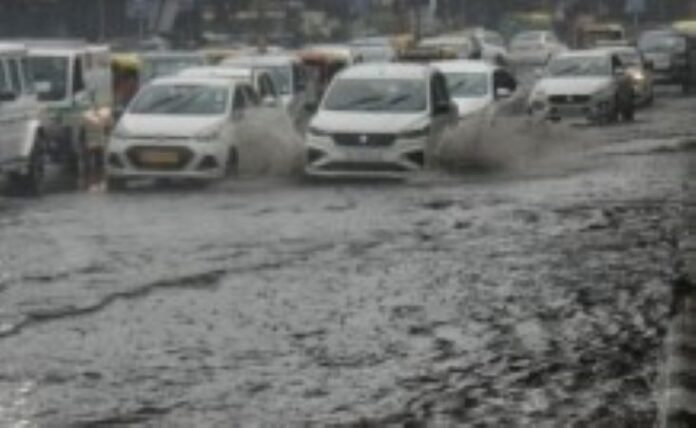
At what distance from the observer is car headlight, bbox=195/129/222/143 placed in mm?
22297

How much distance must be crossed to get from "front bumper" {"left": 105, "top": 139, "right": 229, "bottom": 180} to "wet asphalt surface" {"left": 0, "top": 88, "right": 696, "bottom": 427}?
76 centimetres

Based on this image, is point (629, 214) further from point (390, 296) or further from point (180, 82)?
point (180, 82)

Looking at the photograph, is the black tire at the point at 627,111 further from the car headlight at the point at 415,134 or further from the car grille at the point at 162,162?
the car grille at the point at 162,162

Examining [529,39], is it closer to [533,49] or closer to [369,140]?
[533,49]

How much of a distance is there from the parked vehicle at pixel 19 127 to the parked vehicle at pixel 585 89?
13.0m

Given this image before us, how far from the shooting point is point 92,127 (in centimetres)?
2530

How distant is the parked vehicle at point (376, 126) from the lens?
2244 centimetres

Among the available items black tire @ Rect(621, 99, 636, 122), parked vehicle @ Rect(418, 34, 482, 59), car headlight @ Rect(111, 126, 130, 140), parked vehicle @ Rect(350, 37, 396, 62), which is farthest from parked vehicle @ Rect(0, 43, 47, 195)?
parked vehicle @ Rect(418, 34, 482, 59)

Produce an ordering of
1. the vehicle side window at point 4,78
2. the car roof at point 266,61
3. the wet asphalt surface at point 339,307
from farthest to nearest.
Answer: the car roof at point 266,61 → the vehicle side window at point 4,78 → the wet asphalt surface at point 339,307

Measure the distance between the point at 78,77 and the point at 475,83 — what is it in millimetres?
7050

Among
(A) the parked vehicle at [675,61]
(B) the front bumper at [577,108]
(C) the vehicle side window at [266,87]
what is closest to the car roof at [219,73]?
(C) the vehicle side window at [266,87]

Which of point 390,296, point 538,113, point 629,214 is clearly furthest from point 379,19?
point 390,296

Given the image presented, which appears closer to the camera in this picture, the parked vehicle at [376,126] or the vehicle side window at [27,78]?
the vehicle side window at [27,78]

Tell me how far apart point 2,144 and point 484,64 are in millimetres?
11483
